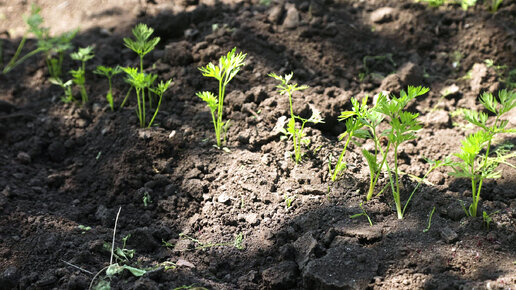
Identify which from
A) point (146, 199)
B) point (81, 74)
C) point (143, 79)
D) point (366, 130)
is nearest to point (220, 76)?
point (143, 79)

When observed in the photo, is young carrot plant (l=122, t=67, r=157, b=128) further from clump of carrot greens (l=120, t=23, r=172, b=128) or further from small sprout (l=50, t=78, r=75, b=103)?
small sprout (l=50, t=78, r=75, b=103)

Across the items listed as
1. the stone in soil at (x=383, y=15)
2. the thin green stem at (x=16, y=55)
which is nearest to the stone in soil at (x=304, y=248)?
the stone in soil at (x=383, y=15)

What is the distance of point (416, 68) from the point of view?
152 inches

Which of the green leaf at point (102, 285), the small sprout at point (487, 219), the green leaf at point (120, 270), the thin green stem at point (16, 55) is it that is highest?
the thin green stem at point (16, 55)

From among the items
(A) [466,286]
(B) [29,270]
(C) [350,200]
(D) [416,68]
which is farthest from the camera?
(D) [416,68]

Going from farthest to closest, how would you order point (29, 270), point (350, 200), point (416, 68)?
point (416, 68), point (350, 200), point (29, 270)

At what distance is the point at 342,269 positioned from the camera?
2406 mm

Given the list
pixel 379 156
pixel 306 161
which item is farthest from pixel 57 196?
pixel 379 156

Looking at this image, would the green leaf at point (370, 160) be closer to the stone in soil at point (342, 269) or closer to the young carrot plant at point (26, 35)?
the stone in soil at point (342, 269)

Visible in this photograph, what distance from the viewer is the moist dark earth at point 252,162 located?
2500mm

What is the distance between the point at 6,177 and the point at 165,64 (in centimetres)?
140

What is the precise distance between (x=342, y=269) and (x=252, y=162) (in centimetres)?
101

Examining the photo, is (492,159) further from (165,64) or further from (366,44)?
(165,64)

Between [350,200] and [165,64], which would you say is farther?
[165,64]
